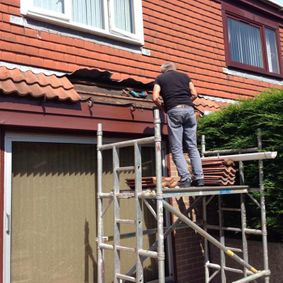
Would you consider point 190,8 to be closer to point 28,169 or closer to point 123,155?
point 123,155

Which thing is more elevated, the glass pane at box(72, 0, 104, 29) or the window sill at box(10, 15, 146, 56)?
the glass pane at box(72, 0, 104, 29)

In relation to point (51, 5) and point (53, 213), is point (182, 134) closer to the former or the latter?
point (53, 213)

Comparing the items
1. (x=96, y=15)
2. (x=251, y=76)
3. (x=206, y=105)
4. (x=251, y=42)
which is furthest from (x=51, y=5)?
(x=251, y=42)

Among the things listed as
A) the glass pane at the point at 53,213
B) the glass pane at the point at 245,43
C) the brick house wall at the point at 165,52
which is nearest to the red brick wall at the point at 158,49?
the brick house wall at the point at 165,52

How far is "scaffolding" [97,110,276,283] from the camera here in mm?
4160

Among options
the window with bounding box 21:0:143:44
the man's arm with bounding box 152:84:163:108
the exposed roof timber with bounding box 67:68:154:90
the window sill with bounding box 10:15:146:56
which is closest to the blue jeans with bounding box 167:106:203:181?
the man's arm with bounding box 152:84:163:108

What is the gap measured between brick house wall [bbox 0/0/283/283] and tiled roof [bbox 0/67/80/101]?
1.28 feet

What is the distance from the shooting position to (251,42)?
9.85 meters

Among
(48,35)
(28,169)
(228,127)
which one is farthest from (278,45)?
(28,169)

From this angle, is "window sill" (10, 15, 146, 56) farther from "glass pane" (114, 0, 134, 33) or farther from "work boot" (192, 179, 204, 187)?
"work boot" (192, 179, 204, 187)

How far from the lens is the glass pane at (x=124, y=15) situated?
22.5ft

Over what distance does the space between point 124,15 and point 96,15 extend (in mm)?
614

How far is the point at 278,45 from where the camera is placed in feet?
34.5

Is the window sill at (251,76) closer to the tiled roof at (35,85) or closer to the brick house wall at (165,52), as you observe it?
the brick house wall at (165,52)
